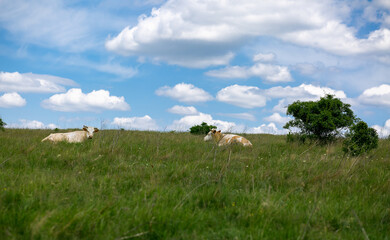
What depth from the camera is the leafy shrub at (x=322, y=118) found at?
14172 millimetres

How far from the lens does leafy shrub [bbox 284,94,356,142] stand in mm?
14172

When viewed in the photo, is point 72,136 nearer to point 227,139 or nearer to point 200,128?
point 227,139

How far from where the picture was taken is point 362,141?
34.4ft

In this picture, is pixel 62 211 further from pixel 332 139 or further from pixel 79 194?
pixel 332 139

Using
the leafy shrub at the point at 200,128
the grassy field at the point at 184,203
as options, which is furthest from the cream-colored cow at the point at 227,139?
the leafy shrub at the point at 200,128

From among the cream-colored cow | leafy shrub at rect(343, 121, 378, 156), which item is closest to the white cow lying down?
the cream-colored cow

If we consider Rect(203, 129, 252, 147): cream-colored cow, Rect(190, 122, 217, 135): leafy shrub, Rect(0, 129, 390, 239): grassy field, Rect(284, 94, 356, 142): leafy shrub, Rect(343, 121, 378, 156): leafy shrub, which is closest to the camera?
Rect(0, 129, 390, 239): grassy field

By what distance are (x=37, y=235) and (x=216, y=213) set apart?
2191 mm

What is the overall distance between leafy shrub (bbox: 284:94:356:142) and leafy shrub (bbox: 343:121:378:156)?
330cm

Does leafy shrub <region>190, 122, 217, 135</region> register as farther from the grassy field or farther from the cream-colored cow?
the grassy field

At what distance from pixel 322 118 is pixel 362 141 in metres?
3.71

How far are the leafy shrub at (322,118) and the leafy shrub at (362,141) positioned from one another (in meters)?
3.30

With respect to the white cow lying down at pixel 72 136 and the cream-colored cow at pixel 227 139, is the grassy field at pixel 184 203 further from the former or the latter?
the cream-colored cow at pixel 227 139

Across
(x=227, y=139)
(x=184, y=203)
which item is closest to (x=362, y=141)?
(x=227, y=139)
